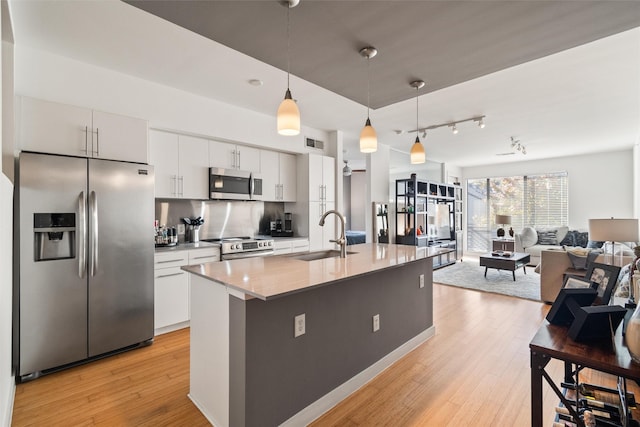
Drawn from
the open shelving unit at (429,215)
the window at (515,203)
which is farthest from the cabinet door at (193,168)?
the window at (515,203)

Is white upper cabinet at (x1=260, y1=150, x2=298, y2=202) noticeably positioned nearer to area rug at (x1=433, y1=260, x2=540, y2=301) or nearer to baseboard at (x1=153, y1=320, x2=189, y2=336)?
baseboard at (x1=153, y1=320, x2=189, y2=336)

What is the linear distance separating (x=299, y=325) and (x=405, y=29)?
1950 mm

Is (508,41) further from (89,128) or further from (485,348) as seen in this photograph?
(89,128)

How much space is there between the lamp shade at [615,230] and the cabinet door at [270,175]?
4130 millimetres

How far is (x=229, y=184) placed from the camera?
13.5 ft

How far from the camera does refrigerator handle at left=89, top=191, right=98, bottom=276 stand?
267 cm

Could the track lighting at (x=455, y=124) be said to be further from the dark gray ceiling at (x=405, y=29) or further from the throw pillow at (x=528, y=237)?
the throw pillow at (x=528, y=237)

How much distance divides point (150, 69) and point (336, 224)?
3.43 meters

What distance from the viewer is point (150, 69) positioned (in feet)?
9.84

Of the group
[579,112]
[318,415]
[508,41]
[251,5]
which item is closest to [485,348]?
[318,415]

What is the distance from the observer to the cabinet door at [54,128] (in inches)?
97.8

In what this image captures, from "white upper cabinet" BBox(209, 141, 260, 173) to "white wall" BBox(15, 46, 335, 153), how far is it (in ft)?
0.61

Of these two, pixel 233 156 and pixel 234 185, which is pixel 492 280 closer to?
Result: pixel 234 185

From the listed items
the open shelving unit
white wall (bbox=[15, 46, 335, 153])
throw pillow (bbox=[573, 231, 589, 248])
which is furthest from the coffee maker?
throw pillow (bbox=[573, 231, 589, 248])
